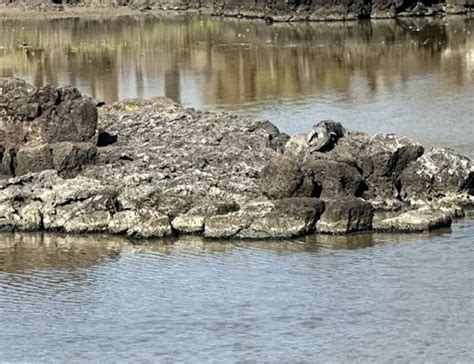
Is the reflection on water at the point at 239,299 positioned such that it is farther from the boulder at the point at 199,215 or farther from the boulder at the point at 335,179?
the boulder at the point at 335,179

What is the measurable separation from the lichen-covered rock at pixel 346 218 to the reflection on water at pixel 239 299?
14.6 inches

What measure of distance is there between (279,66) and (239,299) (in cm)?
3417

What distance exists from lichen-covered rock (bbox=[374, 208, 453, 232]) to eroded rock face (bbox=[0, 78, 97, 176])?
23.4 ft

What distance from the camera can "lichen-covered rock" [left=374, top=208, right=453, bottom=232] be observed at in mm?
24688

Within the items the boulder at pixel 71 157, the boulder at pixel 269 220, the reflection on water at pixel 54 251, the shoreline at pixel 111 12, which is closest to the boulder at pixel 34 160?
the boulder at pixel 71 157

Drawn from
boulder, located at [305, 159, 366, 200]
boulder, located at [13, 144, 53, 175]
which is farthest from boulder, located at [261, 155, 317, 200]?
boulder, located at [13, 144, 53, 175]

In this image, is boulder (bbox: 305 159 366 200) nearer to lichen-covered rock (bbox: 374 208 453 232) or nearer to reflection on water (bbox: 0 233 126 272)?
lichen-covered rock (bbox: 374 208 453 232)

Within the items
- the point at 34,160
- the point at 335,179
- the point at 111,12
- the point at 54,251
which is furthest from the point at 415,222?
the point at 111,12

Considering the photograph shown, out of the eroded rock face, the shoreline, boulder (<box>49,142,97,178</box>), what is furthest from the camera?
the shoreline

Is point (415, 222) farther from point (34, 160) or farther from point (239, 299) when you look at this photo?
point (34, 160)

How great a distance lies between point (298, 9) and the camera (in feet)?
250

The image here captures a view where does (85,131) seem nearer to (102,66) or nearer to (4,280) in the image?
(4,280)

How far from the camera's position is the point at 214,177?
26703 millimetres

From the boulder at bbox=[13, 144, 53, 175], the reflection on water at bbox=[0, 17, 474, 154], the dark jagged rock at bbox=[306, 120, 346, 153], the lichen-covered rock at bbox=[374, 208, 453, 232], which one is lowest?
the lichen-covered rock at bbox=[374, 208, 453, 232]
